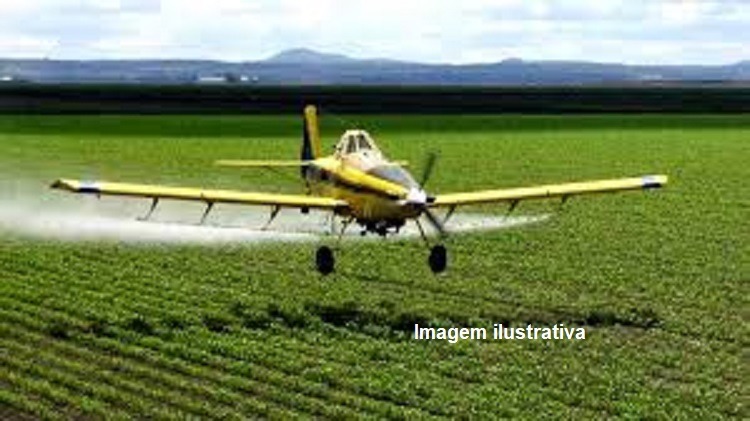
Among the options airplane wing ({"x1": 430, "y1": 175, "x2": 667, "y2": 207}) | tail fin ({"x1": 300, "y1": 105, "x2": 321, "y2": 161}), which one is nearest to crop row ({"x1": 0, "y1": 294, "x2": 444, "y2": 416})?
airplane wing ({"x1": 430, "y1": 175, "x2": 667, "y2": 207})

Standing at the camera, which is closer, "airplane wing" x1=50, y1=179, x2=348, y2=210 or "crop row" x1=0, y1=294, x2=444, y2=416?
"crop row" x1=0, y1=294, x2=444, y2=416

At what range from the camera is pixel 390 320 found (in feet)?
80.6

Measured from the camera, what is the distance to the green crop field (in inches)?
739

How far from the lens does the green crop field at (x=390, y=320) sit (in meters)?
18.8

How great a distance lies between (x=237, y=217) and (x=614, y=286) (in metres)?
15.8

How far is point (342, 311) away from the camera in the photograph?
25.5 meters

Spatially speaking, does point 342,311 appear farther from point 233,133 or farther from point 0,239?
point 233,133

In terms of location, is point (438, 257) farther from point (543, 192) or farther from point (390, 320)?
point (543, 192)

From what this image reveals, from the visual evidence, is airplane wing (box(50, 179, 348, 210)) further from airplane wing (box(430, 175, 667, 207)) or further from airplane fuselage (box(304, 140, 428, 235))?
airplane wing (box(430, 175, 667, 207))

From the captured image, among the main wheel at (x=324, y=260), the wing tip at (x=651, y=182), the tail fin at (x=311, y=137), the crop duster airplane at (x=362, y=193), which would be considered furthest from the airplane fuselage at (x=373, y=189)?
the tail fin at (x=311, y=137)

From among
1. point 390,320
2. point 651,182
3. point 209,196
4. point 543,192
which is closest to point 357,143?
point 209,196

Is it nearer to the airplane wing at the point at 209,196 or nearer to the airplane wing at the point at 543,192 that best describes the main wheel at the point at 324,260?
the airplane wing at the point at 209,196

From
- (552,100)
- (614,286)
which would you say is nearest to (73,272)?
(614,286)

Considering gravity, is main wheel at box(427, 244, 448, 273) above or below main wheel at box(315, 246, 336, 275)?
above
